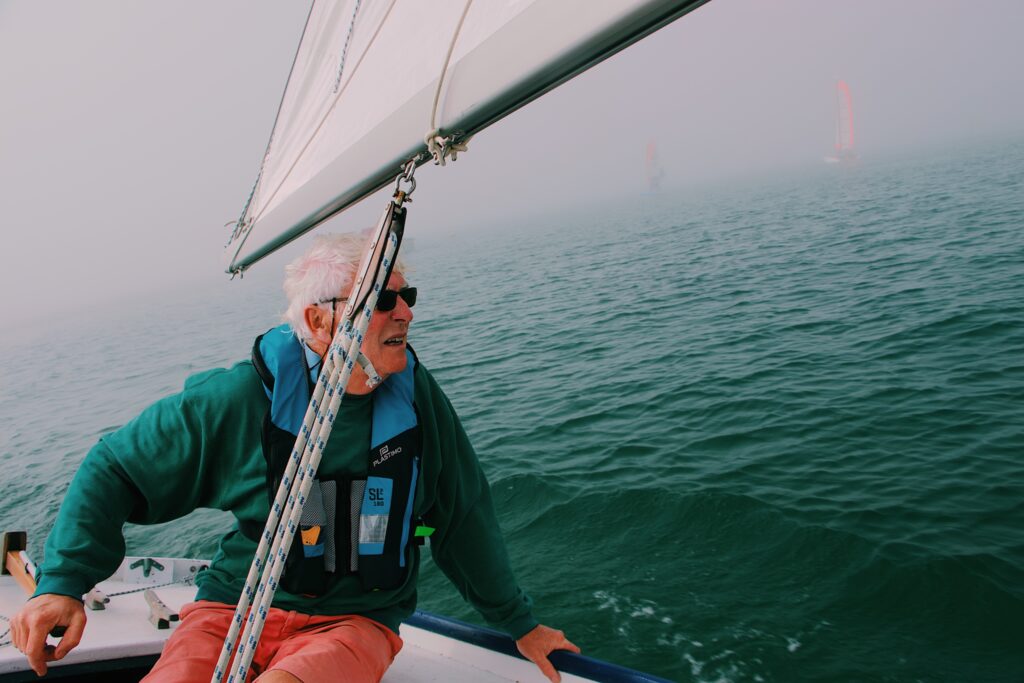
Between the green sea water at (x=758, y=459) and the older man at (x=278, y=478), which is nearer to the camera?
the older man at (x=278, y=478)

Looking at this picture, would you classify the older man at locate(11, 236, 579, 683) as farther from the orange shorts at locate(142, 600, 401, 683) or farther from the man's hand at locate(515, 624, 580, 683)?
the man's hand at locate(515, 624, 580, 683)

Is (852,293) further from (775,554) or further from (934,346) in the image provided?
(775,554)

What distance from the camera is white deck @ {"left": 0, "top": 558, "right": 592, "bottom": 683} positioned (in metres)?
2.21

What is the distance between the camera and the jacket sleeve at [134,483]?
5.27 feet

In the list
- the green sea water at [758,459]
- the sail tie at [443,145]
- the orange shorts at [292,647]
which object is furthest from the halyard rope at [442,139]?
the green sea water at [758,459]

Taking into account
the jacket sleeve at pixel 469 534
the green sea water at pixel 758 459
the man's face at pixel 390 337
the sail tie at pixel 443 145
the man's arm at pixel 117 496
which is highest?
the sail tie at pixel 443 145

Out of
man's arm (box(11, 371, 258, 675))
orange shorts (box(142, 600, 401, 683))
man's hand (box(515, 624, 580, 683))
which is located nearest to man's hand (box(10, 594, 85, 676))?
man's arm (box(11, 371, 258, 675))

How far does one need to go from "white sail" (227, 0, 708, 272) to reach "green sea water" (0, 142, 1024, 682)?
3297 millimetres

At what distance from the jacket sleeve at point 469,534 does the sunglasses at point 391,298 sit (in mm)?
381

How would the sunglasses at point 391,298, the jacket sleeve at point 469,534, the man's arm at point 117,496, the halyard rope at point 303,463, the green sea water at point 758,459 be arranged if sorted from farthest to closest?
1. the green sea water at point 758,459
2. the jacket sleeve at point 469,534
3. the sunglasses at point 391,298
4. the man's arm at point 117,496
5. the halyard rope at point 303,463

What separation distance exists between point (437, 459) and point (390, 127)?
1020mm

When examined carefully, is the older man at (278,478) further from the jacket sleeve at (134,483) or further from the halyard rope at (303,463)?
the halyard rope at (303,463)

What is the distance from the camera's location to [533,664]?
228 cm

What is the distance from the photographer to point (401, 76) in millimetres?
1560
